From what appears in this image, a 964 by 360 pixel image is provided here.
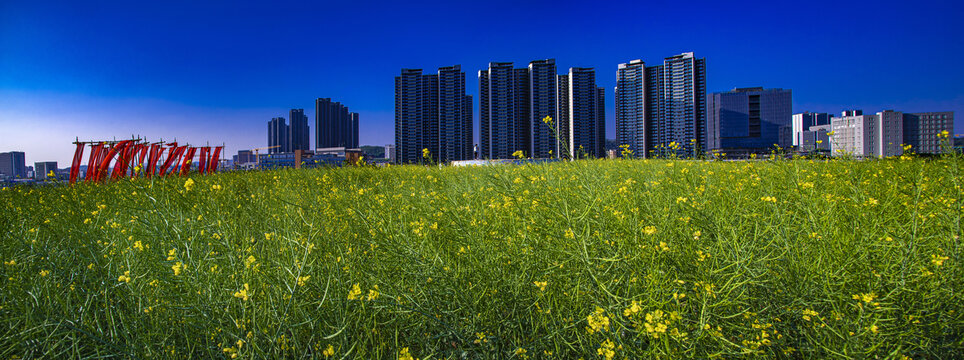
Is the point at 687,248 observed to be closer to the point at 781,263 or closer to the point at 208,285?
the point at 781,263

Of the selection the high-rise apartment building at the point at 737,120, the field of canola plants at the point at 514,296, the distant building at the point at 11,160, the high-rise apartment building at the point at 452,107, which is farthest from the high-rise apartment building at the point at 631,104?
the distant building at the point at 11,160

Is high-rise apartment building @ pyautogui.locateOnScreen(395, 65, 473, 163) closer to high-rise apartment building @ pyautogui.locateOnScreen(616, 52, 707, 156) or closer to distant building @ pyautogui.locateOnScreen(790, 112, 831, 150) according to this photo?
high-rise apartment building @ pyautogui.locateOnScreen(616, 52, 707, 156)

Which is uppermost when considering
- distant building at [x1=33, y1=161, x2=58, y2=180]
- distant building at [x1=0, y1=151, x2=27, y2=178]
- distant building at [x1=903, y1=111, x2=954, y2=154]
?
distant building at [x1=903, y1=111, x2=954, y2=154]

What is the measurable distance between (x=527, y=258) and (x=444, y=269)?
0.32 metres

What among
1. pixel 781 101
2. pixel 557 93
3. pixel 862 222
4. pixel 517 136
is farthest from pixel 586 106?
pixel 781 101

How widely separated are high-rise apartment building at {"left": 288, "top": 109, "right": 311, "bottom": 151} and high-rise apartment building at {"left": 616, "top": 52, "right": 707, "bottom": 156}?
297ft

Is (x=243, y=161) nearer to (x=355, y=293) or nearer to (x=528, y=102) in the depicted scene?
(x=528, y=102)

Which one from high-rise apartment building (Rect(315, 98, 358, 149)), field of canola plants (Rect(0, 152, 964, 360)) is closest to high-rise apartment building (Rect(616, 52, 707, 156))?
field of canola plants (Rect(0, 152, 964, 360))

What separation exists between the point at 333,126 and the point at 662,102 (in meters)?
86.2

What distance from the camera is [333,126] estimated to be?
346 ft

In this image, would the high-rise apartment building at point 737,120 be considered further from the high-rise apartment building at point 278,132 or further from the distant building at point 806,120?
the high-rise apartment building at point 278,132

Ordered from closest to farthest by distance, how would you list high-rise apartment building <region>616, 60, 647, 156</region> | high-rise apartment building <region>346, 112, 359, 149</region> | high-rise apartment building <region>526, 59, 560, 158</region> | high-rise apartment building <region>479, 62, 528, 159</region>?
high-rise apartment building <region>616, 60, 647, 156</region>
high-rise apartment building <region>526, 59, 560, 158</region>
high-rise apartment building <region>479, 62, 528, 159</region>
high-rise apartment building <region>346, 112, 359, 149</region>

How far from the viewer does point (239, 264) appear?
1349mm

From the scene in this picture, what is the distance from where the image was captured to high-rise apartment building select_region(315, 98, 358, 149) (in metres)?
103
